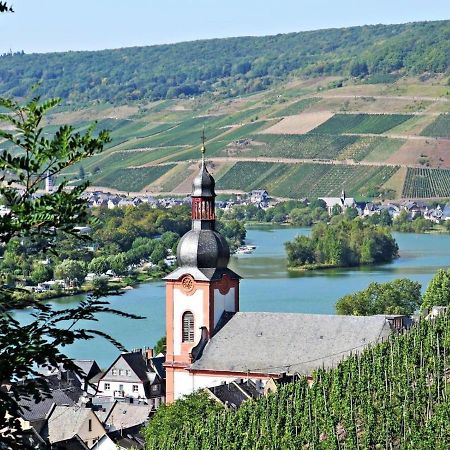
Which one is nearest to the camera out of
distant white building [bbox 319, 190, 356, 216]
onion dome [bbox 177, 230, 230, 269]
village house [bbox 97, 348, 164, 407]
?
onion dome [bbox 177, 230, 230, 269]

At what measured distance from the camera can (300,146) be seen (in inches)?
6954

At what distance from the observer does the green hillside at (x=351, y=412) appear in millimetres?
23797

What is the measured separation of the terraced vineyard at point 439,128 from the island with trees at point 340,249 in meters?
78.0

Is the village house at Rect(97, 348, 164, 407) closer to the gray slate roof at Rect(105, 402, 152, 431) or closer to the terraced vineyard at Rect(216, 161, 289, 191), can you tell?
the gray slate roof at Rect(105, 402, 152, 431)

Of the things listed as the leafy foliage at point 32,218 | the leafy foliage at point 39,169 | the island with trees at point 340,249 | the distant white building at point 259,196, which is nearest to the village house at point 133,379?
the leafy foliage at point 32,218

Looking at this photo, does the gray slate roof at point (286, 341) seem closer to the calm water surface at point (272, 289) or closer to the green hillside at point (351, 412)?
the green hillside at point (351, 412)

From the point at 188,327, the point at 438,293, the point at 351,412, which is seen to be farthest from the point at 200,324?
the point at 438,293

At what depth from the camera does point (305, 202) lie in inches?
5979

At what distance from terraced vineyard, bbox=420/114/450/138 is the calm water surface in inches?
2476

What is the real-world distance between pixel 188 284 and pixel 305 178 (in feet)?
433

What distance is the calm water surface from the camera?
5147 centimetres

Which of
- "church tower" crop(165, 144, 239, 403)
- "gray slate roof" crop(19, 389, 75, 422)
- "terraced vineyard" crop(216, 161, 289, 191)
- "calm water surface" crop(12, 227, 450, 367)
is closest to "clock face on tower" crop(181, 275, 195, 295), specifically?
"church tower" crop(165, 144, 239, 403)


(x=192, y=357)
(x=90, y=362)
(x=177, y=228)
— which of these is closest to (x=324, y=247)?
(x=177, y=228)

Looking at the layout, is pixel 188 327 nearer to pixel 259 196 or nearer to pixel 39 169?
pixel 39 169
